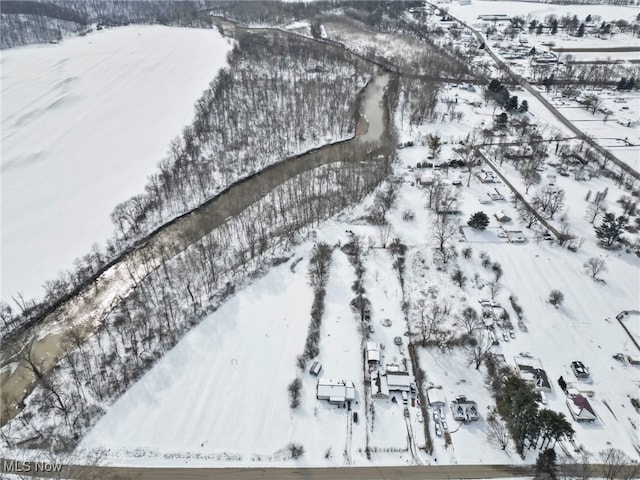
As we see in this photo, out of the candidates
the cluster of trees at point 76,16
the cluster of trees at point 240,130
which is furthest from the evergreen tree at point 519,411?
the cluster of trees at point 76,16

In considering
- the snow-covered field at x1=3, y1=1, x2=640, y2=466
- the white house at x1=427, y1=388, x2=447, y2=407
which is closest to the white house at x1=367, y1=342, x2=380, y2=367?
the snow-covered field at x1=3, y1=1, x2=640, y2=466

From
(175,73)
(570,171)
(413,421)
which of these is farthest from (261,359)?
(175,73)

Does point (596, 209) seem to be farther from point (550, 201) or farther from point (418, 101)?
point (418, 101)

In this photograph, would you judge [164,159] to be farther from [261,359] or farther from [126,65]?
[126,65]

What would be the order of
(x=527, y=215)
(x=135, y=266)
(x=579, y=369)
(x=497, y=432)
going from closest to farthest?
(x=497, y=432)
(x=579, y=369)
(x=135, y=266)
(x=527, y=215)

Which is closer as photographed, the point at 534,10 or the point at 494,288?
the point at 494,288

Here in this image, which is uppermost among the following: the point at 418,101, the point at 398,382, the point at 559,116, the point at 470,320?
the point at 418,101

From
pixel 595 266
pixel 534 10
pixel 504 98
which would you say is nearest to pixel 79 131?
pixel 504 98
